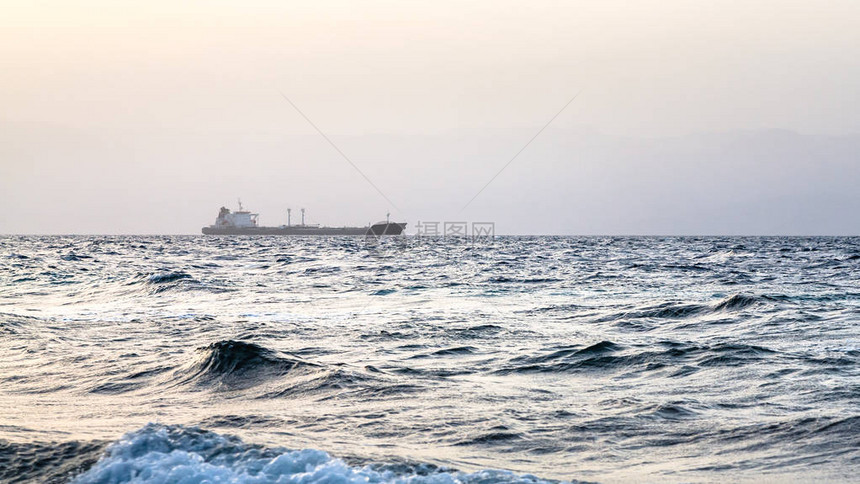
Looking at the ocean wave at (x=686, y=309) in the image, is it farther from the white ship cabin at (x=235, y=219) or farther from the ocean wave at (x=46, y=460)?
the white ship cabin at (x=235, y=219)

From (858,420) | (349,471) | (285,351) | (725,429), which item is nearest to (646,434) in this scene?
(725,429)

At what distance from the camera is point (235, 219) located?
177 m

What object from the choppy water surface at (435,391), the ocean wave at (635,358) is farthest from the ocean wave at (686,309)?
the ocean wave at (635,358)

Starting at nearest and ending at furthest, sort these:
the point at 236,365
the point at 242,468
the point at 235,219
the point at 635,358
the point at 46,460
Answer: the point at 242,468 → the point at 46,460 → the point at 236,365 → the point at 635,358 → the point at 235,219

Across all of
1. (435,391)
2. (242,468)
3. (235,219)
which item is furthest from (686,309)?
(235,219)

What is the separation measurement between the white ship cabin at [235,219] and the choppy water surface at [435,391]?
16216 cm

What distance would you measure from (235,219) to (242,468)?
177925 mm

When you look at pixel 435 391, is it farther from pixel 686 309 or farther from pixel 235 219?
pixel 235 219

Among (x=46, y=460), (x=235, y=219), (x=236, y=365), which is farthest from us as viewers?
(x=235, y=219)

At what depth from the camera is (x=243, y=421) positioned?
7.00 m

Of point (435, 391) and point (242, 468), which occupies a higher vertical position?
point (242, 468)

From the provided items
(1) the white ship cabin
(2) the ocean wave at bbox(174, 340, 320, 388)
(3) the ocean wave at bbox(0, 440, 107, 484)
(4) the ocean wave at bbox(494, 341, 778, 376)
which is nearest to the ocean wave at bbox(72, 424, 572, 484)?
(3) the ocean wave at bbox(0, 440, 107, 484)

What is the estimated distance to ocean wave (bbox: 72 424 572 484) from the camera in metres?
5.22

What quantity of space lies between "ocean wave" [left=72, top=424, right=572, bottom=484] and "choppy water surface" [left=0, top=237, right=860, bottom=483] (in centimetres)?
2
